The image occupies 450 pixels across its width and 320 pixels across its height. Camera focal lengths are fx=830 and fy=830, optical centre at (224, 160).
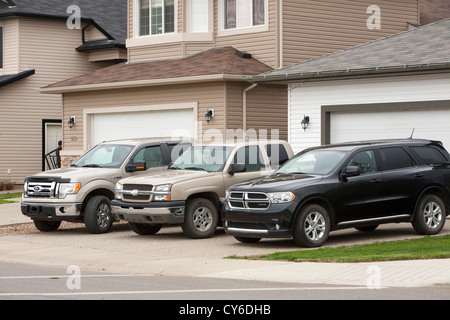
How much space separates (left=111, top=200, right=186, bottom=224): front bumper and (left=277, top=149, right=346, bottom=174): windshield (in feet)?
6.87

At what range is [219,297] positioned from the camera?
948 centimetres

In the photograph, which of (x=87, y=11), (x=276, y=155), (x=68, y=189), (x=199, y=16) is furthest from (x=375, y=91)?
(x=87, y=11)

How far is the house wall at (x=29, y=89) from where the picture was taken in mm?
32062

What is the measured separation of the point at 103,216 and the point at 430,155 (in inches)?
272

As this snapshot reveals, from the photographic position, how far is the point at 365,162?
1534 cm

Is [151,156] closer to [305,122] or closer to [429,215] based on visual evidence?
[305,122]

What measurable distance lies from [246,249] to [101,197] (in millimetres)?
4286

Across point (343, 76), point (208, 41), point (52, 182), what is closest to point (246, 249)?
point (52, 182)

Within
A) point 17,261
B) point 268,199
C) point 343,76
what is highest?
point 343,76

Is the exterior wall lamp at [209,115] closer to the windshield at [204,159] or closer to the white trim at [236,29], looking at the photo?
the white trim at [236,29]

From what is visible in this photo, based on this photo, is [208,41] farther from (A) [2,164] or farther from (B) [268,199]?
(B) [268,199]

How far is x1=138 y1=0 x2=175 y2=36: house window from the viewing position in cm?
2756

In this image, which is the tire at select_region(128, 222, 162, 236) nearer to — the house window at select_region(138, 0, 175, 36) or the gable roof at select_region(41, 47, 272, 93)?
the gable roof at select_region(41, 47, 272, 93)

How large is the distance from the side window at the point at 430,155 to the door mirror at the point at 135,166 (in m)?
5.83
